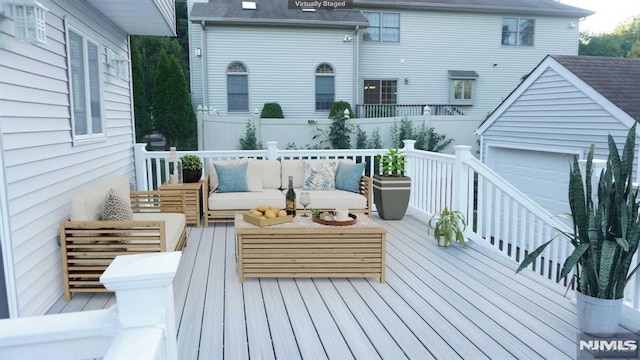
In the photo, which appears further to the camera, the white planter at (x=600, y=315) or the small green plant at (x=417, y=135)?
the small green plant at (x=417, y=135)

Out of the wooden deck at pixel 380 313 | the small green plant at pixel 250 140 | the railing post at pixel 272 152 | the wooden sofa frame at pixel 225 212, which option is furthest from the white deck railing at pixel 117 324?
the small green plant at pixel 250 140

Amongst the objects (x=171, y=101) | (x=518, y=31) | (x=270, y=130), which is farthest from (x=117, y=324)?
(x=518, y=31)

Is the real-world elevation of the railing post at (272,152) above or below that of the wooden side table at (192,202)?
above

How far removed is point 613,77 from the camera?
8.34m

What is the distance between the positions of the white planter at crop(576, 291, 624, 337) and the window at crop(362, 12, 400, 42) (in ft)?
44.1

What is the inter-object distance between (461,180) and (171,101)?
11.1 metres

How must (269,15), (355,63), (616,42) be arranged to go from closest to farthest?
1. (269,15)
2. (355,63)
3. (616,42)

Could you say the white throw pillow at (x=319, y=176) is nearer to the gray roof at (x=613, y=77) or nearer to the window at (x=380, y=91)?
the gray roof at (x=613, y=77)

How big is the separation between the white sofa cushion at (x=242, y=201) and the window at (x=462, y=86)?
11860 mm

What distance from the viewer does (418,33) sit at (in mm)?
15523

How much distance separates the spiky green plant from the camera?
2.67m

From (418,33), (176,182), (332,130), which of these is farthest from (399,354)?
(418,33)

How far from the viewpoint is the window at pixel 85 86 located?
433 cm

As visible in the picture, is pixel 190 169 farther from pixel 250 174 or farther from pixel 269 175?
pixel 269 175
